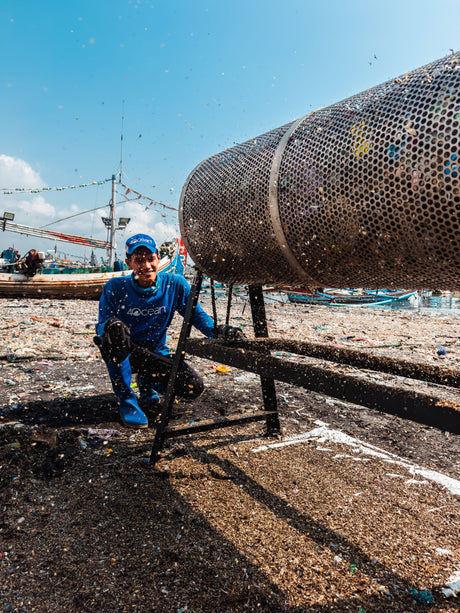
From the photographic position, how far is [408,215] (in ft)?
3.70

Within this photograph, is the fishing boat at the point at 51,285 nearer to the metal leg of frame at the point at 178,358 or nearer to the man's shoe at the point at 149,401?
the man's shoe at the point at 149,401

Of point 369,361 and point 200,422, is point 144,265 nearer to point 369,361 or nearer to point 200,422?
point 200,422

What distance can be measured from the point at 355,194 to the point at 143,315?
2256 mm

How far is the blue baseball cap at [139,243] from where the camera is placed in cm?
293

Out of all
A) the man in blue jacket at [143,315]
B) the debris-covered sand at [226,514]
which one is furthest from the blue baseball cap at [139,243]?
the debris-covered sand at [226,514]

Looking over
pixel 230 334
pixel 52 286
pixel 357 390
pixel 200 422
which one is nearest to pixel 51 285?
pixel 52 286

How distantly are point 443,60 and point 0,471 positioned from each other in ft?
9.43

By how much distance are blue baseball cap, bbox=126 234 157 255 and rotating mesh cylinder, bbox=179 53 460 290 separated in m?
1.10

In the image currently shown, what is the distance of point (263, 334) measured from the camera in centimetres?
268

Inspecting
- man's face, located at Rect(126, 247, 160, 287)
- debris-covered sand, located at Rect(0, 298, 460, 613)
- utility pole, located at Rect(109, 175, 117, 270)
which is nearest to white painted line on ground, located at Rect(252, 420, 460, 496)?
debris-covered sand, located at Rect(0, 298, 460, 613)

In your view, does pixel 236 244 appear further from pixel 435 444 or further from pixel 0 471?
pixel 435 444

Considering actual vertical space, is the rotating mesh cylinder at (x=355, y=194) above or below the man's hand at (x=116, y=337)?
above

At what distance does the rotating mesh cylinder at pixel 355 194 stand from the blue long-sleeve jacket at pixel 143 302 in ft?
4.10

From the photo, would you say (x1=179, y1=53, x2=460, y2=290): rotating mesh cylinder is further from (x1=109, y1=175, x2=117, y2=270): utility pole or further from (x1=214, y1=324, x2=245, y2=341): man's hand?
(x1=109, y1=175, x2=117, y2=270): utility pole
